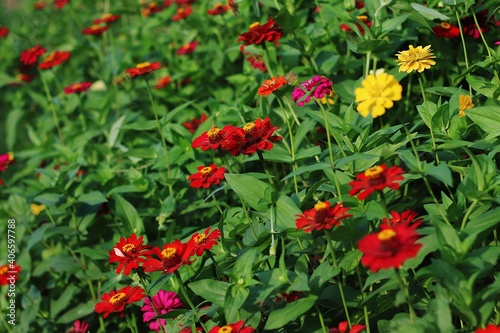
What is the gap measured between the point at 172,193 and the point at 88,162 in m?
0.71

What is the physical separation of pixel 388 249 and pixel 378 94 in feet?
1.10

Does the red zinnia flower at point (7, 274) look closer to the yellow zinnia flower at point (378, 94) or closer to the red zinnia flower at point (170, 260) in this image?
the red zinnia flower at point (170, 260)

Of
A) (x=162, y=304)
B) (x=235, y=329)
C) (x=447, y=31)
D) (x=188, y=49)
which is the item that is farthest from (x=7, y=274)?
(x=447, y=31)

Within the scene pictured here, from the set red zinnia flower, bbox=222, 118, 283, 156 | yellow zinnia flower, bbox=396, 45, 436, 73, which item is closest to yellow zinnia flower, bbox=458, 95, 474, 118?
yellow zinnia flower, bbox=396, 45, 436, 73

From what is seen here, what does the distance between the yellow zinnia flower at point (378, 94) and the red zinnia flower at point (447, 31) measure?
952mm

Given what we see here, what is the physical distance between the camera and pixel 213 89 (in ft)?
10.2

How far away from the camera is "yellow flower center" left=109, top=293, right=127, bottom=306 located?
64.8 inches

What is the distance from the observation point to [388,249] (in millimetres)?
1177

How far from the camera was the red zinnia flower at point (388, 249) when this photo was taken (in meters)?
1.15

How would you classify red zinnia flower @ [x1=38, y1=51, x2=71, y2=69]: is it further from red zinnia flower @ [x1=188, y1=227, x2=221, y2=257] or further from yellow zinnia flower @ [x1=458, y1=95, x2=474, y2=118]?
yellow zinnia flower @ [x1=458, y1=95, x2=474, y2=118]

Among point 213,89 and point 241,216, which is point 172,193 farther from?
point 213,89

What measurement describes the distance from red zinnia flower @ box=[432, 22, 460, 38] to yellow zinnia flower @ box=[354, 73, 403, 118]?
3.12 ft

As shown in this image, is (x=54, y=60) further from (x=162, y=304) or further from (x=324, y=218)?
(x=324, y=218)

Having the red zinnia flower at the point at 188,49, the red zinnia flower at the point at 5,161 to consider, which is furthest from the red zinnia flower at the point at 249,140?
the red zinnia flower at the point at 188,49
